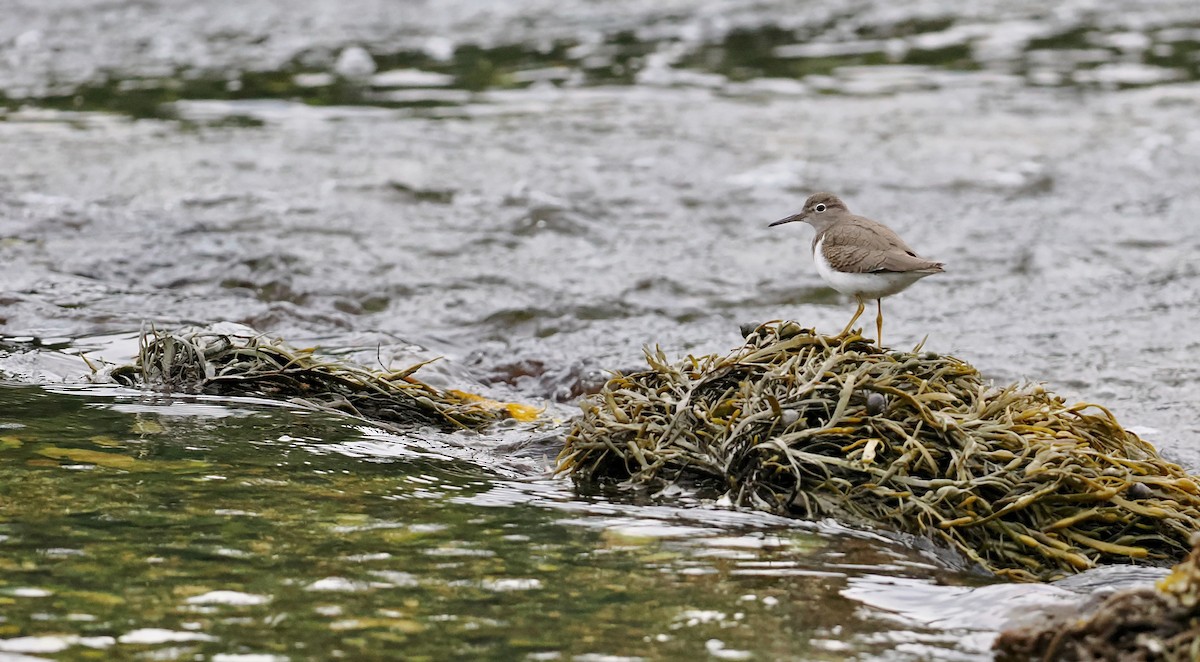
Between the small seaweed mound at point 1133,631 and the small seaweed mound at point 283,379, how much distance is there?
2898mm

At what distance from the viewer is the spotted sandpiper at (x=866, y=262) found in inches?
200

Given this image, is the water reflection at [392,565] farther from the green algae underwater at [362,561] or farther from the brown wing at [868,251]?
the brown wing at [868,251]

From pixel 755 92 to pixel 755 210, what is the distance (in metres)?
3.41

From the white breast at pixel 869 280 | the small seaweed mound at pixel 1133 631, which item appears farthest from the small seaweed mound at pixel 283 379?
the small seaweed mound at pixel 1133 631

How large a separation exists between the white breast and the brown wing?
0.03 m

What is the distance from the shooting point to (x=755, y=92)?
537 inches

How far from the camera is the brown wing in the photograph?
5078mm

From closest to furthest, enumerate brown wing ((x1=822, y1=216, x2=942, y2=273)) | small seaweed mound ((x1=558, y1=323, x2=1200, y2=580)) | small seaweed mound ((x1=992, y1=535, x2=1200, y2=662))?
small seaweed mound ((x1=992, y1=535, x2=1200, y2=662)), small seaweed mound ((x1=558, y1=323, x2=1200, y2=580)), brown wing ((x1=822, y1=216, x2=942, y2=273))

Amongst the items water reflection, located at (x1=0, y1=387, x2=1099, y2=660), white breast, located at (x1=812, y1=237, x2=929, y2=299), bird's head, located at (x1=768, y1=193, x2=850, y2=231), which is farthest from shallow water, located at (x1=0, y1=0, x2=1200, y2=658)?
bird's head, located at (x1=768, y1=193, x2=850, y2=231)

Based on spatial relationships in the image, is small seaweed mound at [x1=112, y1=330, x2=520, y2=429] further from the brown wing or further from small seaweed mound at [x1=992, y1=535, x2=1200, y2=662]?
small seaweed mound at [x1=992, y1=535, x2=1200, y2=662]

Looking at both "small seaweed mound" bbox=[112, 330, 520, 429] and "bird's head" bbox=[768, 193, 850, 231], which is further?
"bird's head" bbox=[768, 193, 850, 231]

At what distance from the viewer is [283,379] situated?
225 inches

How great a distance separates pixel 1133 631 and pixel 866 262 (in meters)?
2.18

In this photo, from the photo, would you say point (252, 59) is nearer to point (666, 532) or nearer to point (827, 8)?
point (827, 8)
